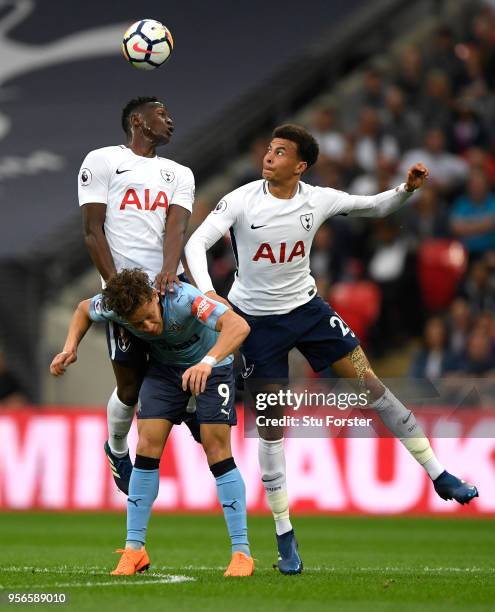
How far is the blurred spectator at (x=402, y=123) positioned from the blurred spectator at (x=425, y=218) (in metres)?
1.31

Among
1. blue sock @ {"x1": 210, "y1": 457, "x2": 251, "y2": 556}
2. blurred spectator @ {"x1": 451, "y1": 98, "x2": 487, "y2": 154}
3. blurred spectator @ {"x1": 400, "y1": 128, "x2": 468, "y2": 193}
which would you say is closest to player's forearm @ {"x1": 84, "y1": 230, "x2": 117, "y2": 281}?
blue sock @ {"x1": 210, "y1": 457, "x2": 251, "y2": 556}

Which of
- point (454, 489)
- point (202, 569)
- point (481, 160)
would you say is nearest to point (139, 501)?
point (202, 569)

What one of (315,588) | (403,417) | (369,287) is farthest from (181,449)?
(315,588)

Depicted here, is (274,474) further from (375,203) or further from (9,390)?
(9,390)

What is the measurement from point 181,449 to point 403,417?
235 inches

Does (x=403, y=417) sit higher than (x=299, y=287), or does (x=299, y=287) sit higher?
(x=299, y=287)

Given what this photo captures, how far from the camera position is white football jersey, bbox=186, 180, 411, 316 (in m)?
8.50

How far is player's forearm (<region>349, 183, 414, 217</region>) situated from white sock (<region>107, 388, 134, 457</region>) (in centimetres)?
191

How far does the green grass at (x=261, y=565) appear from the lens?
22.6ft

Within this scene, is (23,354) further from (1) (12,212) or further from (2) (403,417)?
(2) (403,417)

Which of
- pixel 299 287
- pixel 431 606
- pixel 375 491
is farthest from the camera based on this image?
pixel 375 491

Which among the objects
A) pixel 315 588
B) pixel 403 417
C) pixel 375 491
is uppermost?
pixel 403 417

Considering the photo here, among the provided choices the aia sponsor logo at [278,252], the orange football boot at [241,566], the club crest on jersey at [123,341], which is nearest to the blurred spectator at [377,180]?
the aia sponsor logo at [278,252]

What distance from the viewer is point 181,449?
1440cm
